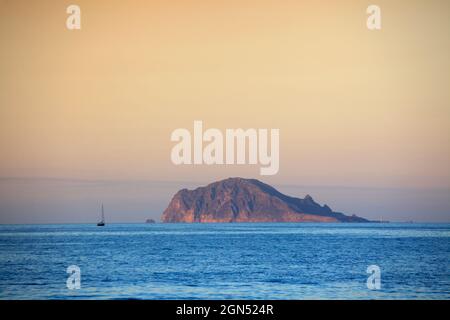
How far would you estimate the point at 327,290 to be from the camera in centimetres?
4288

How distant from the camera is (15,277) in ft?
173

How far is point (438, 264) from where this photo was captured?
213 ft

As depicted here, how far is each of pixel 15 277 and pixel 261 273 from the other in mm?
18112
